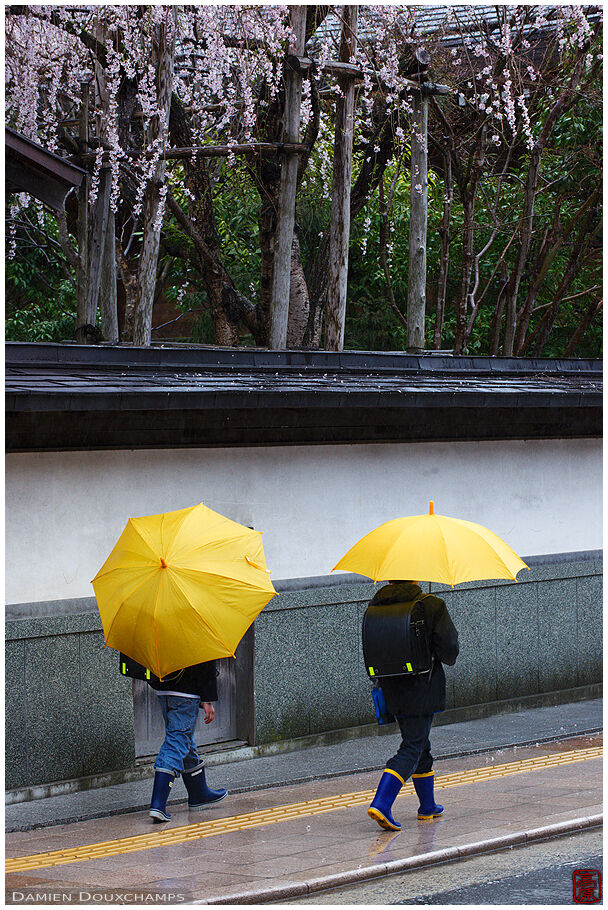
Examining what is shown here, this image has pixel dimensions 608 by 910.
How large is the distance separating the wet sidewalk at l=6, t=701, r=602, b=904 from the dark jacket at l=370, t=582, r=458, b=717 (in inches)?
32.9

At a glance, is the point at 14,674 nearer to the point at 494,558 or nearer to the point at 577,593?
the point at 494,558

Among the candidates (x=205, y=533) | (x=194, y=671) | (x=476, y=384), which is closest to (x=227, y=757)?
(x=194, y=671)

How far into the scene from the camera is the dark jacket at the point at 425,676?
7270 millimetres

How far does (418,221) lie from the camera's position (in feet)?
58.1

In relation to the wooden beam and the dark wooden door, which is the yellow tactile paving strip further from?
the wooden beam

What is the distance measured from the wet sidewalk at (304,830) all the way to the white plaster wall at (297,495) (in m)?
1.88

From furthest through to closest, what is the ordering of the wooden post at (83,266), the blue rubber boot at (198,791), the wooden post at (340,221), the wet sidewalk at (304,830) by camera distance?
the wooden post at (83,266) → the wooden post at (340,221) → the blue rubber boot at (198,791) → the wet sidewalk at (304,830)

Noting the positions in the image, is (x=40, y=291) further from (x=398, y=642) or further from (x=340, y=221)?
(x=398, y=642)

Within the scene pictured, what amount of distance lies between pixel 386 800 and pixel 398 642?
107 centimetres

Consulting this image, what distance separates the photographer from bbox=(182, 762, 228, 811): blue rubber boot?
8023mm

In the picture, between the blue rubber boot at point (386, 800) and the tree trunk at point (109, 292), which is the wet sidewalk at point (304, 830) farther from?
the tree trunk at point (109, 292)

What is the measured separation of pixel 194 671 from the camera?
25.4ft

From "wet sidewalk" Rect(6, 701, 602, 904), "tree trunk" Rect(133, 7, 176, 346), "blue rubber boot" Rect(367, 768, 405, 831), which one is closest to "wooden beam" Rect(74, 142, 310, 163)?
"tree trunk" Rect(133, 7, 176, 346)

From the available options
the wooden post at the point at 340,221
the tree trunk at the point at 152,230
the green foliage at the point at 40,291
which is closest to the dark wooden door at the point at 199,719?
the tree trunk at the point at 152,230
